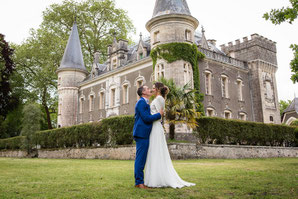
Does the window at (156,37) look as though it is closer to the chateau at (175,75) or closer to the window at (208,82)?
the chateau at (175,75)

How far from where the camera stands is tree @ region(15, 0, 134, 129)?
33.6 meters

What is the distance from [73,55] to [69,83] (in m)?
3.40

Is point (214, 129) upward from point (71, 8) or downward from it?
downward

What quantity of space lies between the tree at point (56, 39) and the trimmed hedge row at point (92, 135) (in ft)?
41.1

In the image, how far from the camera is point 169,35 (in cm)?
2102

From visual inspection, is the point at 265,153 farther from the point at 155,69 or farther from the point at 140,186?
the point at 140,186

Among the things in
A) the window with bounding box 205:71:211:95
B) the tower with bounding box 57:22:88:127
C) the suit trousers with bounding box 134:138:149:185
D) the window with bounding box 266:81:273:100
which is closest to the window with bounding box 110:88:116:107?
the tower with bounding box 57:22:88:127

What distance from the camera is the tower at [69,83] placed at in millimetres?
32219

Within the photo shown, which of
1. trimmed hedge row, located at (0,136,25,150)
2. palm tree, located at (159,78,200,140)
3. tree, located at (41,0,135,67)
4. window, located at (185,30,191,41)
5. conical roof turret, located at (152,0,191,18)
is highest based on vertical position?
tree, located at (41,0,135,67)

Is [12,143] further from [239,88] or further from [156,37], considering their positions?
[239,88]

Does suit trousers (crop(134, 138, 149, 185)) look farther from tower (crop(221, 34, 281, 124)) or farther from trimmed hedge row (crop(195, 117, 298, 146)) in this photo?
tower (crop(221, 34, 281, 124))

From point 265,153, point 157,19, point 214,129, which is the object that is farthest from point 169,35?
point 265,153

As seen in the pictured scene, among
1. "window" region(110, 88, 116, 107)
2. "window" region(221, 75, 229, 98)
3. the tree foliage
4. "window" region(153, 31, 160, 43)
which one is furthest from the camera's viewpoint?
"window" region(110, 88, 116, 107)

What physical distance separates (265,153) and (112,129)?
31.3ft
